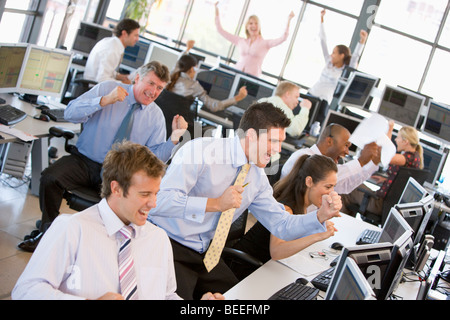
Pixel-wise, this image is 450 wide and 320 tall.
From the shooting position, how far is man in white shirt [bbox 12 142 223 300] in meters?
1.70

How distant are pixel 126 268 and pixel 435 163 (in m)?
5.17

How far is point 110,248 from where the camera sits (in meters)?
1.87

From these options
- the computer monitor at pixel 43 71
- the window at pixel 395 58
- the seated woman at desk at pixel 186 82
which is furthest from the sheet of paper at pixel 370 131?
the window at pixel 395 58

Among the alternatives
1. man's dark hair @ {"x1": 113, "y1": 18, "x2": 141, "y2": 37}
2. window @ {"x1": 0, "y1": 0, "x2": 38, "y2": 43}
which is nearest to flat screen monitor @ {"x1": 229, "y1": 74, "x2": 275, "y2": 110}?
man's dark hair @ {"x1": 113, "y1": 18, "x2": 141, "y2": 37}

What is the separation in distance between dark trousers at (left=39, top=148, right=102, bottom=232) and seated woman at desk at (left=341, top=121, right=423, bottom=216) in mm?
2916

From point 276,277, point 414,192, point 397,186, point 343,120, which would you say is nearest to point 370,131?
point 414,192

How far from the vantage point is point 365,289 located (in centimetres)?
171

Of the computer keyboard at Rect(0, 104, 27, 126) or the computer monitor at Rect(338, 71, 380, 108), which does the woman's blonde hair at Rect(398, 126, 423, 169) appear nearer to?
the computer monitor at Rect(338, 71, 380, 108)

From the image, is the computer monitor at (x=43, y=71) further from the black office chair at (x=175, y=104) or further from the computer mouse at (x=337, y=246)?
the computer mouse at (x=337, y=246)

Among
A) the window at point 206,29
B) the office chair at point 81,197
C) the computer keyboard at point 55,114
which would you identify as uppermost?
the window at point 206,29

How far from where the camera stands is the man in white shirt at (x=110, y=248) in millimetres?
1703

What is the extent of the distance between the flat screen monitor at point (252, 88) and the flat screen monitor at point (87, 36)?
180 cm

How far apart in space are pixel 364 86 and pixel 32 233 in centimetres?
461

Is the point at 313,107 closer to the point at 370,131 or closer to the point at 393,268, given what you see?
the point at 370,131
